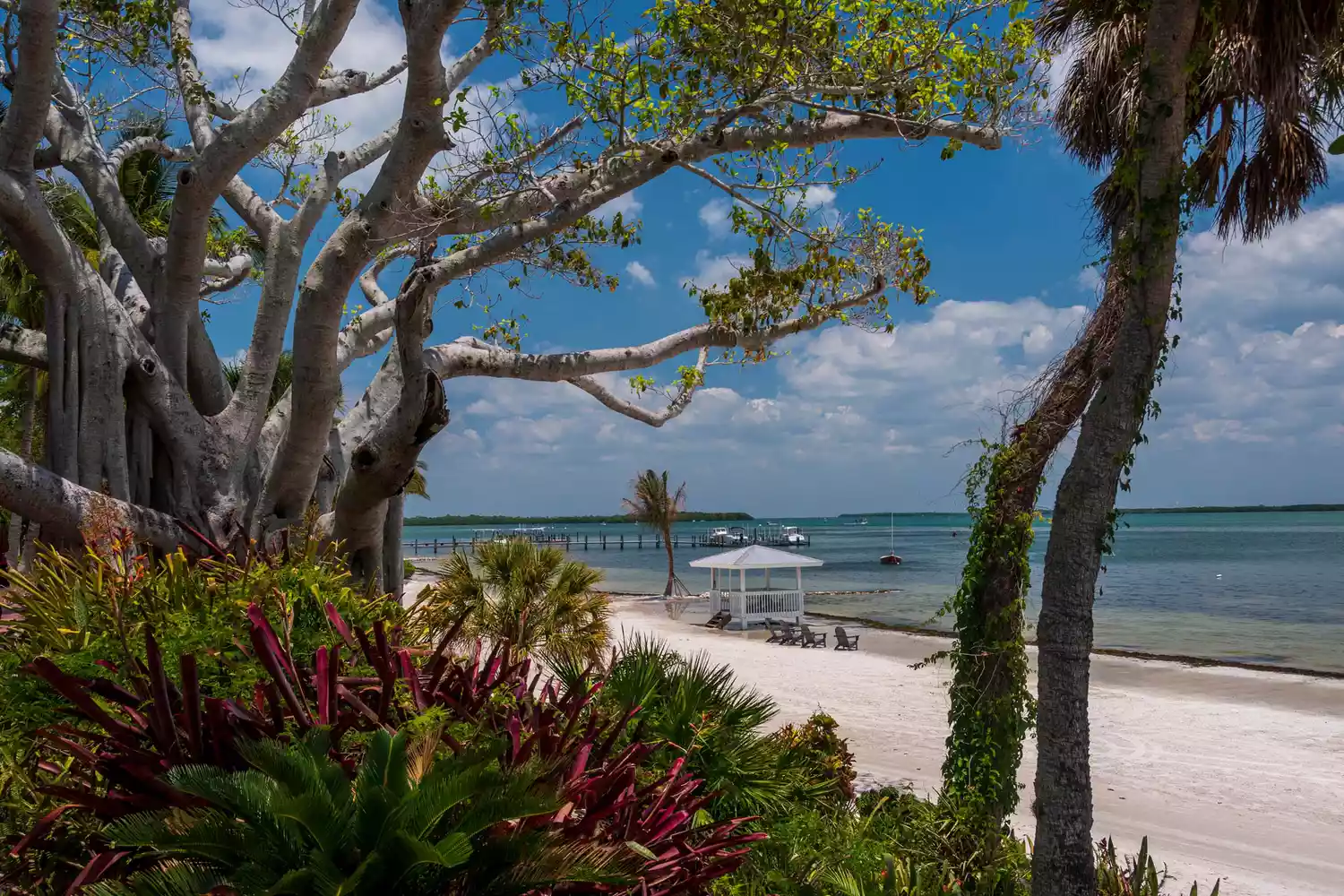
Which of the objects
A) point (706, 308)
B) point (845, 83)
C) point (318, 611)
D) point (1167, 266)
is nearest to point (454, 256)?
point (706, 308)

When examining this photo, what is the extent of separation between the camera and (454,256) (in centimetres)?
794

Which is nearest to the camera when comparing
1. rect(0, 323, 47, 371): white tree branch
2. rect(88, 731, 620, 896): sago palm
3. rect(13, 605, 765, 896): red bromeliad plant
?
rect(88, 731, 620, 896): sago palm

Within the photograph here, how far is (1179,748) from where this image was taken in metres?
14.4

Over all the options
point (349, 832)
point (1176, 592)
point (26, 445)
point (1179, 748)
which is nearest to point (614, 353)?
point (349, 832)

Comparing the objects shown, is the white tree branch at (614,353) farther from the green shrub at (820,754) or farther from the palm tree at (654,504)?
the palm tree at (654,504)

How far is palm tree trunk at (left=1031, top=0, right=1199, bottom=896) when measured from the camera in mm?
5059

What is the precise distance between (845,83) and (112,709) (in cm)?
769

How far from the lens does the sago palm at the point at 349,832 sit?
2.06 metres

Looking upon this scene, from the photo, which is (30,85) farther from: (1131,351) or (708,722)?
(1131,351)

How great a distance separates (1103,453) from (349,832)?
177 inches

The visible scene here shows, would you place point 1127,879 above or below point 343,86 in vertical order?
below

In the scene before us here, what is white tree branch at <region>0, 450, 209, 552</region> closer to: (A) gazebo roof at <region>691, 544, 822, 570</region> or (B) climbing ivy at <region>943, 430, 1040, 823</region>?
(B) climbing ivy at <region>943, 430, 1040, 823</region>

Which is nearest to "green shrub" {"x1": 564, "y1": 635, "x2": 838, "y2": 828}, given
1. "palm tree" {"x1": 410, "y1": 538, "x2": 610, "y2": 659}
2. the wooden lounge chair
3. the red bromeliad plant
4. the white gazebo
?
the red bromeliad plant

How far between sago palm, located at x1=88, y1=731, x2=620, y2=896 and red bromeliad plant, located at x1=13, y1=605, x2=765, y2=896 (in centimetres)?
6
